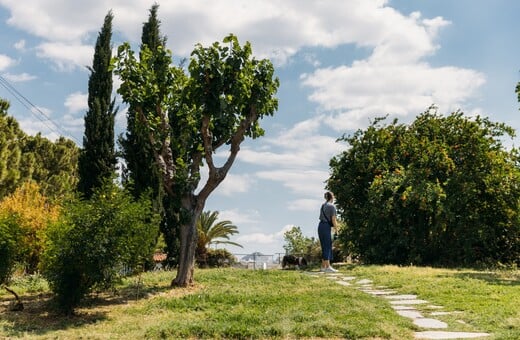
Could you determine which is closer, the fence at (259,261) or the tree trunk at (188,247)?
→ the tree trunk at (188,247)

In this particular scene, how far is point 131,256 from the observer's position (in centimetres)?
986

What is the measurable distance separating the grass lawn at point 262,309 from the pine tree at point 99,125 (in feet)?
16.7

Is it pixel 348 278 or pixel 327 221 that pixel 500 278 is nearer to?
pixel 348 278

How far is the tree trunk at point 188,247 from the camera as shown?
1230cm

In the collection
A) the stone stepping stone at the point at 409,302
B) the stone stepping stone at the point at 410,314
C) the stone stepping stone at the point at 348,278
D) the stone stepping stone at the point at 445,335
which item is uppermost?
the stone stepping stone at the point at 348,278

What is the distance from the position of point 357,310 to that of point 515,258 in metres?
13.5

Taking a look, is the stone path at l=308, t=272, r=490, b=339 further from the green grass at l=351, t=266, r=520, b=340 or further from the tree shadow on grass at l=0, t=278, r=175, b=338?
the tree shadow on grass at l=0, t=278, r=175, b=338

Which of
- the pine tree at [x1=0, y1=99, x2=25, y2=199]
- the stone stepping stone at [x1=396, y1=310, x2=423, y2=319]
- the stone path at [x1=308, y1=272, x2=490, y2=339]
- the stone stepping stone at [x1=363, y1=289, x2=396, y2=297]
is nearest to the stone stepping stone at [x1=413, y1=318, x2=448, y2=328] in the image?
the stone path at [x1=308, y1=272, x2=490, y2=339]

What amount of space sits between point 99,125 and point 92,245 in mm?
9710

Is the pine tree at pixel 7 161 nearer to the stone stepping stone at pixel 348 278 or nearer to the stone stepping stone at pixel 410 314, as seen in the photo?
the stone stepping stone at pixel 348 278

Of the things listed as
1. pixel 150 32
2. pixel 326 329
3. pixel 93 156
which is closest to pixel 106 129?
pixel 93 156

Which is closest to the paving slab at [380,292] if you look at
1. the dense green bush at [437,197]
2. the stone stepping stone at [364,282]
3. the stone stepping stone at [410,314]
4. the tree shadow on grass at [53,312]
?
the stone stepping stone at [364,282]

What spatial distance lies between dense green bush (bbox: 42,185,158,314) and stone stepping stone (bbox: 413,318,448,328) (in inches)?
198

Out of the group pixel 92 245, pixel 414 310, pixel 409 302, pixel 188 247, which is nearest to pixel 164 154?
pixel 188 247
